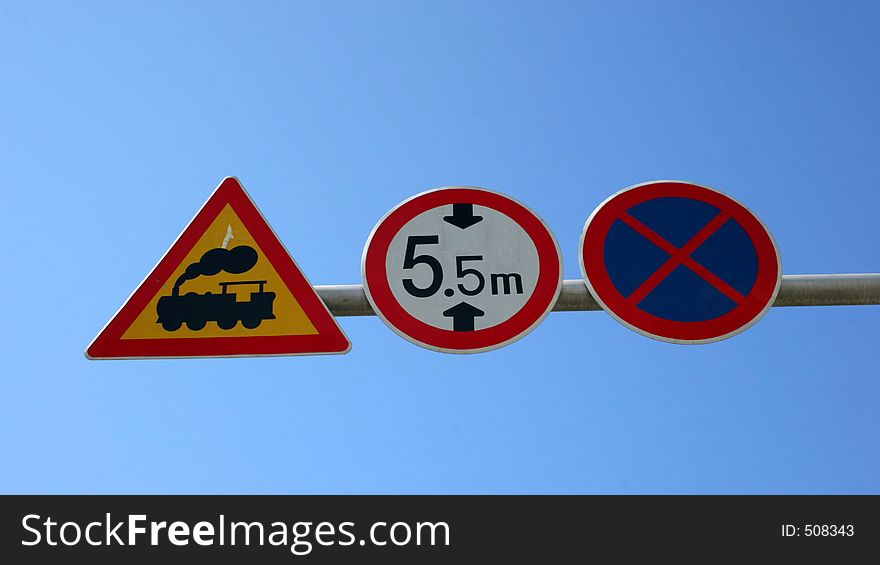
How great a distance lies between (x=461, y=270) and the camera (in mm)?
2982

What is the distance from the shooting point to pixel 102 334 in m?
2.88

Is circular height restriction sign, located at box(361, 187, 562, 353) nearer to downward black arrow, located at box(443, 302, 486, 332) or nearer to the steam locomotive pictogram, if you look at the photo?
downward black arrow, located at box(443, 302, 486, 332)

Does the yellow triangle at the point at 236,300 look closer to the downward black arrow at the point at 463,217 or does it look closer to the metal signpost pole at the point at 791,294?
the metal signpost pole at the point at 791,294

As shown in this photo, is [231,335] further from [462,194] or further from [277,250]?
[462,194]

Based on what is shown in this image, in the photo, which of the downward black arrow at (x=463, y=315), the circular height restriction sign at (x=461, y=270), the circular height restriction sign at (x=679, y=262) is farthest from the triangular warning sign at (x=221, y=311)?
the circular height restriction sign at (x=679, y=262)

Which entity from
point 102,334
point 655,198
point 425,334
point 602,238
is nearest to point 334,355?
point 425,334

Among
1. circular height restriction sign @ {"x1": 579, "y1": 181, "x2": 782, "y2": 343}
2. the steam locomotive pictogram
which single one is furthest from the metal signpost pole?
the steam locomotive pictogram

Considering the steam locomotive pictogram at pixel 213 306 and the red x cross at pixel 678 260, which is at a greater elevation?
the red x cross at pixel 678 260

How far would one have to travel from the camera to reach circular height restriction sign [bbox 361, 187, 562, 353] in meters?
2.93

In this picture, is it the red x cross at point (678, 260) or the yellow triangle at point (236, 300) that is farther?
the red x cross at point (678, 260)

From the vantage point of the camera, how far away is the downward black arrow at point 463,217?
3053 mm

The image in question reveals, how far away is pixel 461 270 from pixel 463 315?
0.14 m

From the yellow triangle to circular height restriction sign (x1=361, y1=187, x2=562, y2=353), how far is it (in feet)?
0.80

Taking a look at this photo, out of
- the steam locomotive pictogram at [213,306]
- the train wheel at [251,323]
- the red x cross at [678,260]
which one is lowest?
the train wheel at [251,323]
